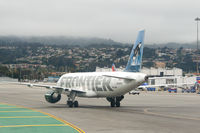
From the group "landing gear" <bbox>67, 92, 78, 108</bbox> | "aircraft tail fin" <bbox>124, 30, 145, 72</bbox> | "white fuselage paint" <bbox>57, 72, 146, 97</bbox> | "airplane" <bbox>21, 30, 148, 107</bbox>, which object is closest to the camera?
"white fuselage paint" <bbox>57, 72, 146, 97</bbox>

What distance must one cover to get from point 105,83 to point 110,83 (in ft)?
2.68

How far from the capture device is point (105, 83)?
34.3 metres

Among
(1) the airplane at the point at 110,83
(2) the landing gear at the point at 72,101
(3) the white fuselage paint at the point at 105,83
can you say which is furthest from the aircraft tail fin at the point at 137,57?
(2) the landing gear at the point at 72,101

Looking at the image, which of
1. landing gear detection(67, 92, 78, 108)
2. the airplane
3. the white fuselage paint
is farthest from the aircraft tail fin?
landing gear detection(67, 92, 78, 108)

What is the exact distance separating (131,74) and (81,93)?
24.0 feet

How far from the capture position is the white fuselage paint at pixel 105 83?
105ft

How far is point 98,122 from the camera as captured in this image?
23.1 m

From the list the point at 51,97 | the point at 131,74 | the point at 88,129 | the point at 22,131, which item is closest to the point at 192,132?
the point at 88,129

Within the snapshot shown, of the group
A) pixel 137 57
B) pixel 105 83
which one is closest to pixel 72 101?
pixel 105 83

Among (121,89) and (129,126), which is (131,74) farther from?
(129,126)

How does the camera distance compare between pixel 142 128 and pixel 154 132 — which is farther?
pixel 142 128

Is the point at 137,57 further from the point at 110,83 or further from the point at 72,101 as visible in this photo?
the point at 72,101

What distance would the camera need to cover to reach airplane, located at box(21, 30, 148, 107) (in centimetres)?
3209

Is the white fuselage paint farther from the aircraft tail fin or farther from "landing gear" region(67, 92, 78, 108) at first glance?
the aircraft tail fin
